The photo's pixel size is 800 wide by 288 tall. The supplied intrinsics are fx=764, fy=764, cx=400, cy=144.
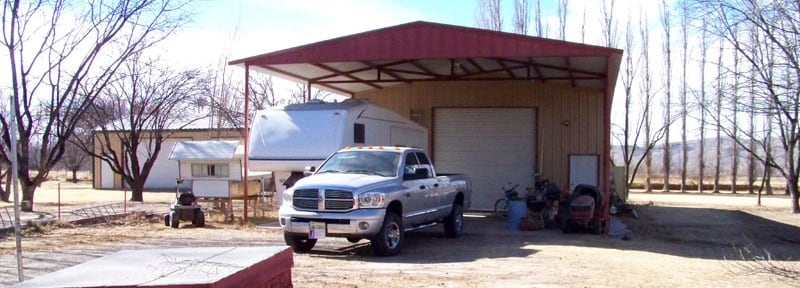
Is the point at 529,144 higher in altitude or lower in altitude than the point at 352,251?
higher

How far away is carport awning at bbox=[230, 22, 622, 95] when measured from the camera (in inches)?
624

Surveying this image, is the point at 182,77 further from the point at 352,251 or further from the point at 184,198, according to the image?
the point at 352,251

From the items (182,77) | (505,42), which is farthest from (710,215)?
(182,77)

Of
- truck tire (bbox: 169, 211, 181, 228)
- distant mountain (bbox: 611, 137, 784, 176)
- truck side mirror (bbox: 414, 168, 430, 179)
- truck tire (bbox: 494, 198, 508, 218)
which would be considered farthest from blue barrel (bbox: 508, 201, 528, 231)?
distant mountain (bbox: 611, 137, 784, 176)

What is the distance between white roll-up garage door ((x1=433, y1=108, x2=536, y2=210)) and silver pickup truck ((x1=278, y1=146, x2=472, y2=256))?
9.42 meters

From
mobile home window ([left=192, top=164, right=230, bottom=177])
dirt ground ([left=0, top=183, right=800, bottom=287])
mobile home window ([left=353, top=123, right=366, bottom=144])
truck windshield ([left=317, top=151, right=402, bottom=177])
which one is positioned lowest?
dirt ground ([left=0, top=183, right=800, bottom=287])

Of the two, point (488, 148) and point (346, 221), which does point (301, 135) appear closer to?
point (346, 221)

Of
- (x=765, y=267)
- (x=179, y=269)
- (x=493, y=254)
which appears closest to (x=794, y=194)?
(x=493, y=254)

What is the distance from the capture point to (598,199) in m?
16.6

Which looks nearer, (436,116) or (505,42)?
(505,42)

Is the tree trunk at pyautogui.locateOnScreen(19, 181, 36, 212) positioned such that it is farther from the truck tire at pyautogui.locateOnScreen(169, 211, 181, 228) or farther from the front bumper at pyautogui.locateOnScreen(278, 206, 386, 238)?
the front bumper at pyautogui.locateOnScreen(278, 206, 386, 238)

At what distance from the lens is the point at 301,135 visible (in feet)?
52.2

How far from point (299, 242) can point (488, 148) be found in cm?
1172

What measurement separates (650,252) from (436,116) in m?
11.5
